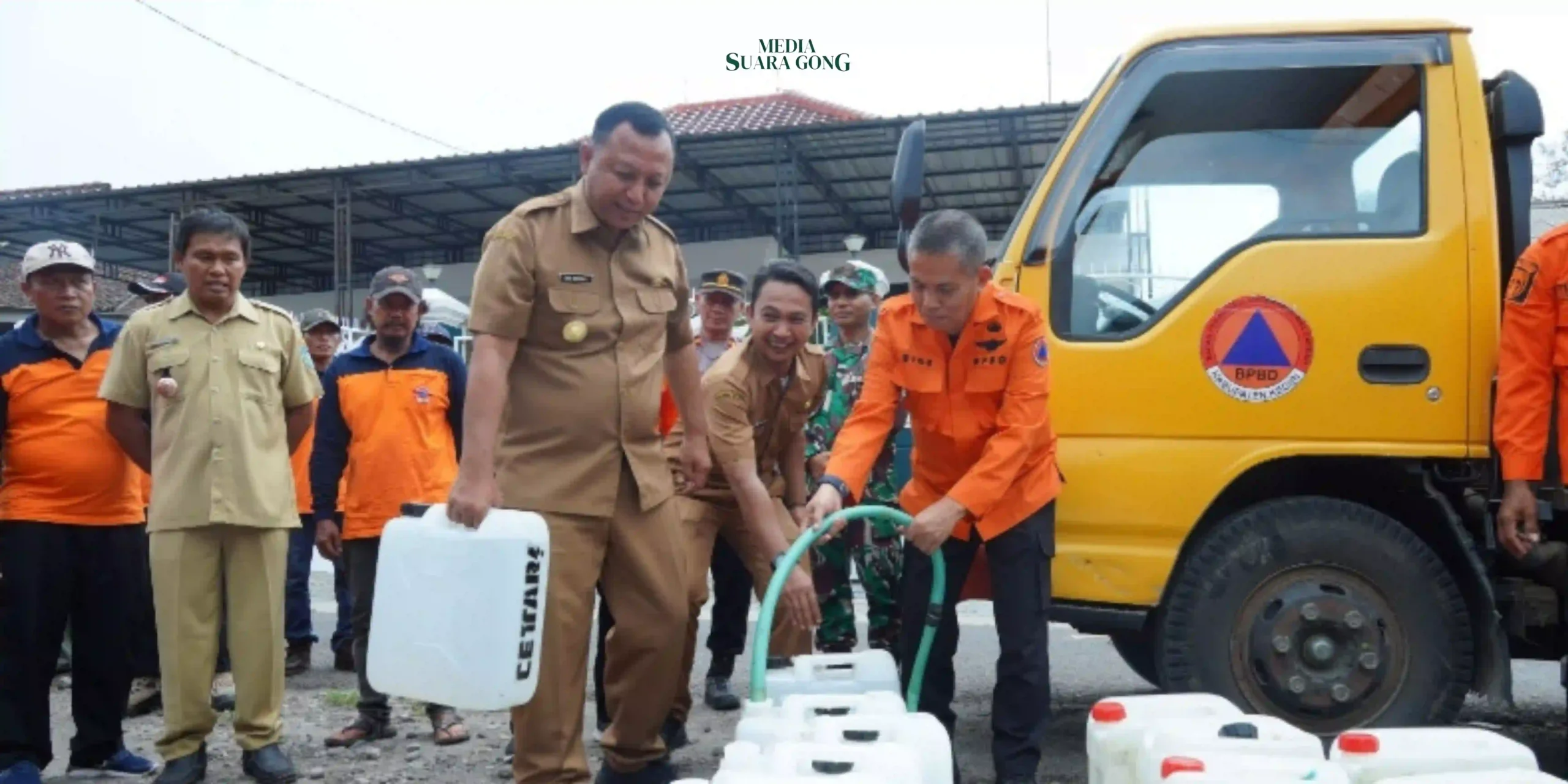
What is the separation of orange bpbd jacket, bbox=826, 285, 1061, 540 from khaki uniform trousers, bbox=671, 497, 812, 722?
581 mm

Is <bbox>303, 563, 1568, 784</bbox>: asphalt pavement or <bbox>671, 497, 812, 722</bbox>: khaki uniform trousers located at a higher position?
<bbox>671, 497, 812, 722</bbox>: khaki uniform trousers

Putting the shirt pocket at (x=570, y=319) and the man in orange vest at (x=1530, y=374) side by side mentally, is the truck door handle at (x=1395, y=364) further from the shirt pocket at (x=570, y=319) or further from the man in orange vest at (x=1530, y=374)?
the shirt pocket at (x=570, y=319)

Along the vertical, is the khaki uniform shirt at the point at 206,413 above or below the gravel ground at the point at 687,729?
above

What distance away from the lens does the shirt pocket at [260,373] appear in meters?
3.75

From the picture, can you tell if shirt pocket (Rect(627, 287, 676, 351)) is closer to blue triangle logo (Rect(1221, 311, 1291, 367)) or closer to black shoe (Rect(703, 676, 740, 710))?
blue triangle logo (Rect(1221, 311, 1291, 367))

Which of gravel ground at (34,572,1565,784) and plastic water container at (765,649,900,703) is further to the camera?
gravel ground at (34,572,1565,784)

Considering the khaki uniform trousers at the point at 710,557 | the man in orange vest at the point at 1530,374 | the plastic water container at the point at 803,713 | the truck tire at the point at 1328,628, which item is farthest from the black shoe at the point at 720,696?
the man in orange vest at the point at 1530,374

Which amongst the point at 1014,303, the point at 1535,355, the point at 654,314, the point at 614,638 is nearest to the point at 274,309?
the point at 654,314

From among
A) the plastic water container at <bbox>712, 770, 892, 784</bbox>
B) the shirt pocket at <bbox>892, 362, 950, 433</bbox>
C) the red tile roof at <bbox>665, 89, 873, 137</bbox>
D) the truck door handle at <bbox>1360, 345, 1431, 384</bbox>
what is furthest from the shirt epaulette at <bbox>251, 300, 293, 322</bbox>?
the red tile roof at <bbox>665, 89, 873, 137</bbox>

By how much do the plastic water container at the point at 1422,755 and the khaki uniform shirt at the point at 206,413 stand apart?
117 inches

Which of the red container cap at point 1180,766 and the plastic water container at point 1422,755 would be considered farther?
the plastic water container at point 1422,755

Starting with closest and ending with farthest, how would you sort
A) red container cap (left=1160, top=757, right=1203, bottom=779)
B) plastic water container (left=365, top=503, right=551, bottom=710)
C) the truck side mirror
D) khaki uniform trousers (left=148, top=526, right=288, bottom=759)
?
red container cap (left=1160, top=757, right=1203, bottom=779) → plastic water container (left=365, top=503, right=551, bottom=710) → the truck side mirror → khaki uniform trousers (left=148, top=526, right=288, bottom=759)

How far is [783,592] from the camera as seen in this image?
3111 millimetres

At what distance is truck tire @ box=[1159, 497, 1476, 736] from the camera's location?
321cm
